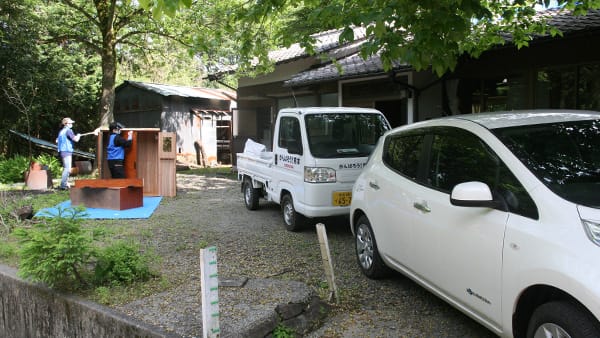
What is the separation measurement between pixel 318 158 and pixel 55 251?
11.8 feet

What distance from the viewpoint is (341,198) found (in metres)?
6.53

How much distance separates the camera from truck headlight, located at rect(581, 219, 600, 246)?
89.6 inches

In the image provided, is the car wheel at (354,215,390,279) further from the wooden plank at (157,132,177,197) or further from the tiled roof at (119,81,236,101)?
the tiled roof at (119,81,236,101)

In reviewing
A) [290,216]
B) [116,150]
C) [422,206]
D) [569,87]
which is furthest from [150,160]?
[569,87]

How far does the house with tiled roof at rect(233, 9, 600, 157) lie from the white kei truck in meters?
2.02

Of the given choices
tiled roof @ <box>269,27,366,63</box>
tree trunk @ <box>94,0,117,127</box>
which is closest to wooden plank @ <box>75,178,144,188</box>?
tiled roof @ <box>269,27,366,63</box>

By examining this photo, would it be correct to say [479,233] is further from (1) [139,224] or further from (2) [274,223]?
(1) [139,224]

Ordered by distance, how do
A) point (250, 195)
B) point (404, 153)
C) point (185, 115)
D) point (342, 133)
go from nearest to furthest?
1. point (404, 153)
2. point (342, 133)
3. point (250, 195)
4. point (185, 115)

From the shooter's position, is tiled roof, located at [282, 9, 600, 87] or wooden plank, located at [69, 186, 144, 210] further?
wooden plank, located at [69, 186, 144, 210]

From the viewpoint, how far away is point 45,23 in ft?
52.3

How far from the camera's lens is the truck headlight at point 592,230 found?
2.28 meters

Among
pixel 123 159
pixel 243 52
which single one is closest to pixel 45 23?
pixel 123 159

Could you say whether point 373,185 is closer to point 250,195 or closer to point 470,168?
point 470,168

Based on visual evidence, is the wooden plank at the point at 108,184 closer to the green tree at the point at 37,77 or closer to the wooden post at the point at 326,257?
the green tree at the point at 37,77
